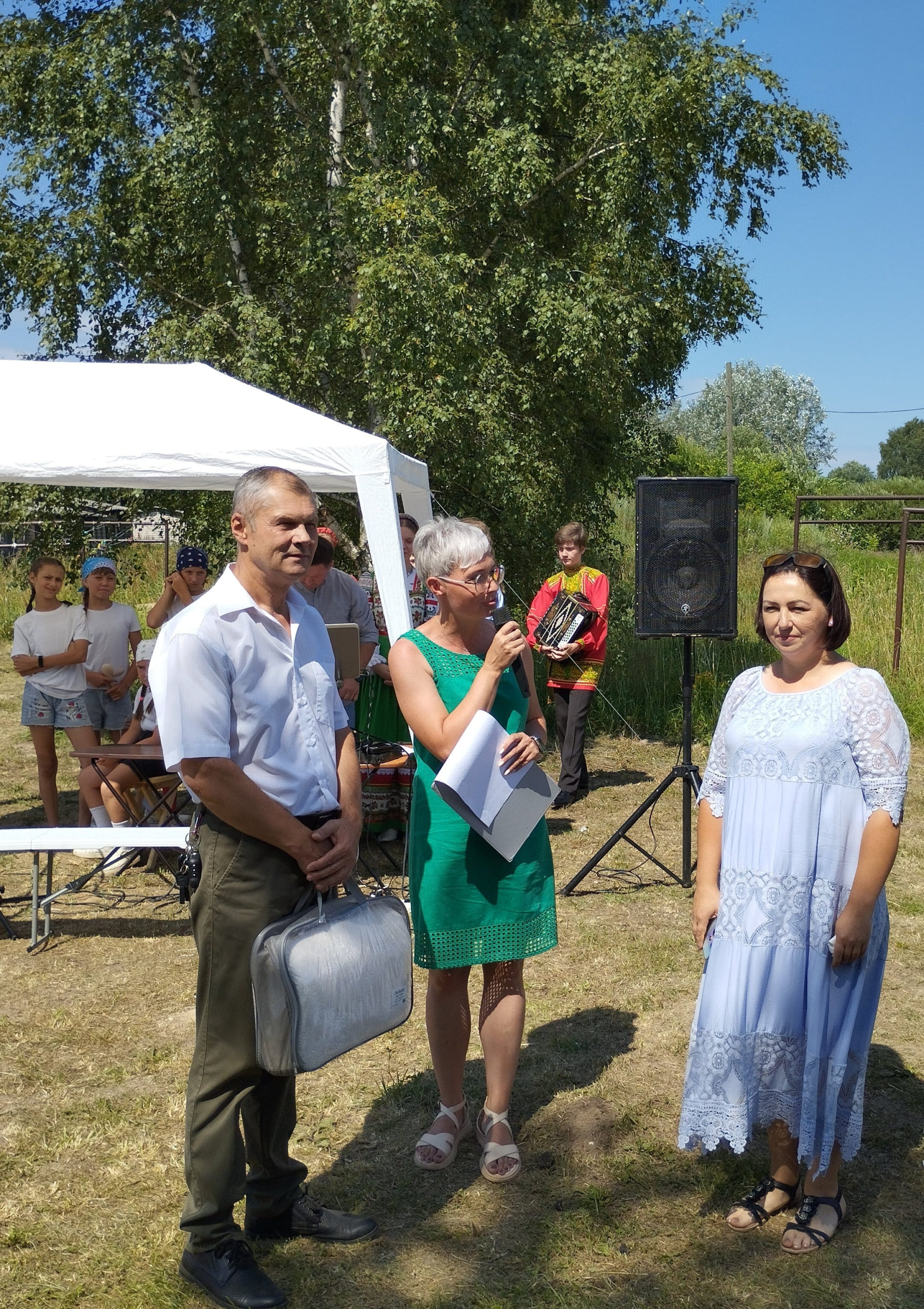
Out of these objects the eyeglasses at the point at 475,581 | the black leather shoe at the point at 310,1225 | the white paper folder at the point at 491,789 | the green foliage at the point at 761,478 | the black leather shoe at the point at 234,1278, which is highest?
the green foliage at the point at 761,478

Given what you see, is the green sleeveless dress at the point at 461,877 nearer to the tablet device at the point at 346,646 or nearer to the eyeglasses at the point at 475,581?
the eyeglasses at the point at 475,581

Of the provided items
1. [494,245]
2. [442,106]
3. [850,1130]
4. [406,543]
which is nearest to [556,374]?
[494,245]

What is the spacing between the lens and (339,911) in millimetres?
2760

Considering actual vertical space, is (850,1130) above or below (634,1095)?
above

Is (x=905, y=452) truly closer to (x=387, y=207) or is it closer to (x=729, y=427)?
(x=729, y=427)

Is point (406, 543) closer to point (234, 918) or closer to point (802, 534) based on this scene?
point (234, 918)

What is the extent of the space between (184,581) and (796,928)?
5.48 m

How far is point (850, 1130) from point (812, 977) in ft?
1.43

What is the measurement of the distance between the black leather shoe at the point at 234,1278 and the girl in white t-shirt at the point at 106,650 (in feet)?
15.5

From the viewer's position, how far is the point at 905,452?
108562mm

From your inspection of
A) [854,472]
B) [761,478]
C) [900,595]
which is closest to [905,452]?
[854,472]

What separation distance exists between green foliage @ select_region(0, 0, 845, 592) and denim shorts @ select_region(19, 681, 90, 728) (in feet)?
14.6

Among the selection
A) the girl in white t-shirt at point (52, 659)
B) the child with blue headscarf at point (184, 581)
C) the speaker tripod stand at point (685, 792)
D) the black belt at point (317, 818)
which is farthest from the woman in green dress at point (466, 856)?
the child with blue headscarf at point (184, 581)

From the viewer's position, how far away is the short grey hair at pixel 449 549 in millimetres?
3051
